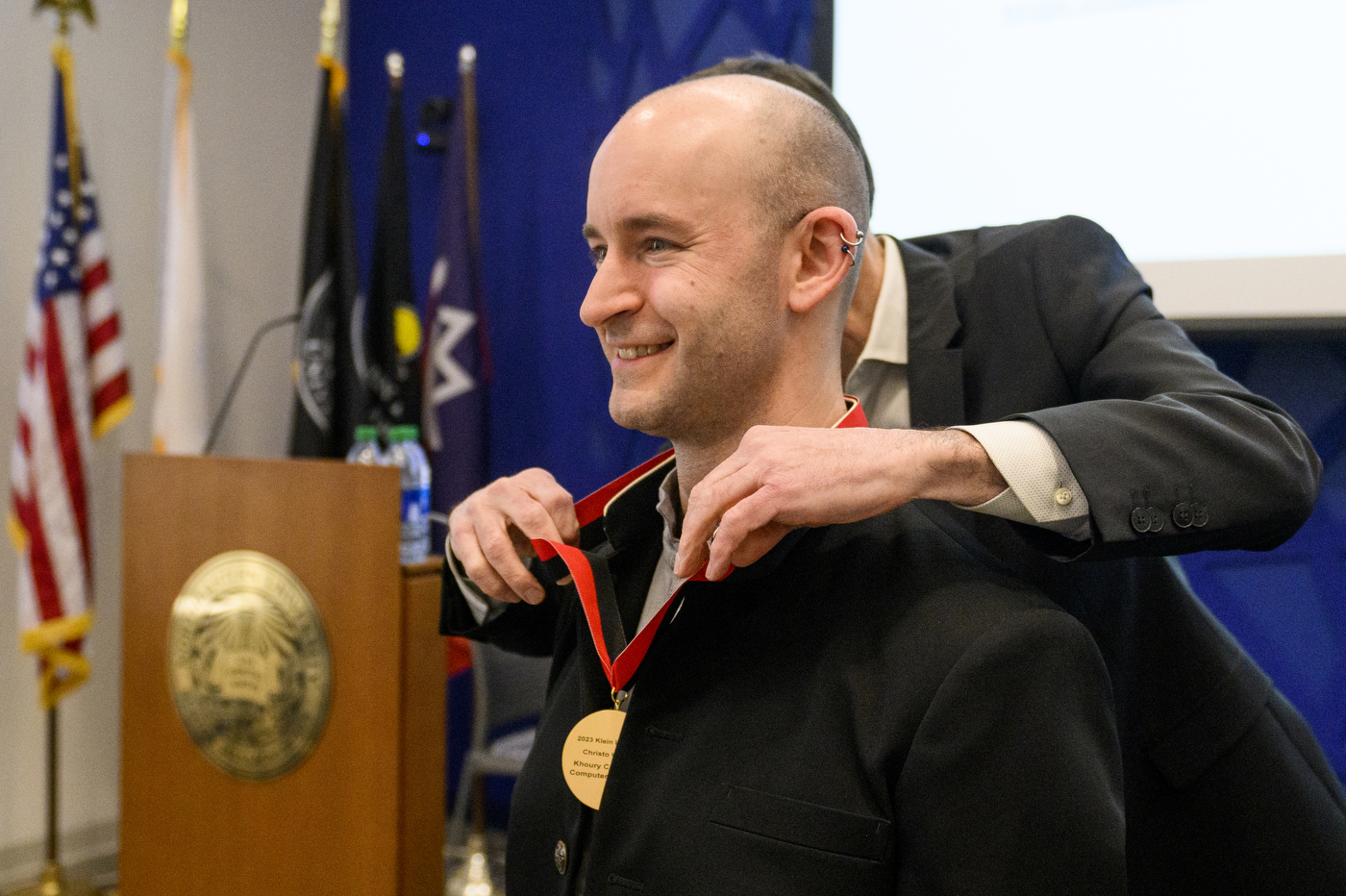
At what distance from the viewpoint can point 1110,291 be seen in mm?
1418

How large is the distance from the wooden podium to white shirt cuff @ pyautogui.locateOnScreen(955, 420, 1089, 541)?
156 cm

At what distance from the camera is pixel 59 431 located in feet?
10.6

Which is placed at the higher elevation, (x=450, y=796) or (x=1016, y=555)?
(x=1016, y=555)

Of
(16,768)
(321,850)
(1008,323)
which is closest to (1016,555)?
(1008,323)

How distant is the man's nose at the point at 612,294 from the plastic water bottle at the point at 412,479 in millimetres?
1899

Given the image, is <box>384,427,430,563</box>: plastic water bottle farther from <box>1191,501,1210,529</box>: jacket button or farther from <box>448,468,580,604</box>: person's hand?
<box>1191,501,1210,529</box>: jacket button

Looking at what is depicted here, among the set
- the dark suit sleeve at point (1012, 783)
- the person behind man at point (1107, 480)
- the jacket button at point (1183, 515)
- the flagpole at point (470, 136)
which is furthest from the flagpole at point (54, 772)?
the jacket button at point (1183, 515)

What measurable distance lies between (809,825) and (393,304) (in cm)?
293

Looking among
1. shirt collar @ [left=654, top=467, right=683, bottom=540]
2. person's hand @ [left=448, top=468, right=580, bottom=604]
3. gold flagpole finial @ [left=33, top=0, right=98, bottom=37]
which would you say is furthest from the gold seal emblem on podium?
gold flagpole finial @ [left=33, top=0, right=98, bottom=37]

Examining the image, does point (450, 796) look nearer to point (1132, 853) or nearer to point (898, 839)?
point (1132, 853)

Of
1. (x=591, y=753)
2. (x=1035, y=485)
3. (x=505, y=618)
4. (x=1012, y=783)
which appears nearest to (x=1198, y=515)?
(x=1035, y=485)

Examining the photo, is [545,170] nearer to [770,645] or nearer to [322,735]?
[322,735]

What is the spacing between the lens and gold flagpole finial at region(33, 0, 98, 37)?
3135 millimetres

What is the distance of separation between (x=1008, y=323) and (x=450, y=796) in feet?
10.4
